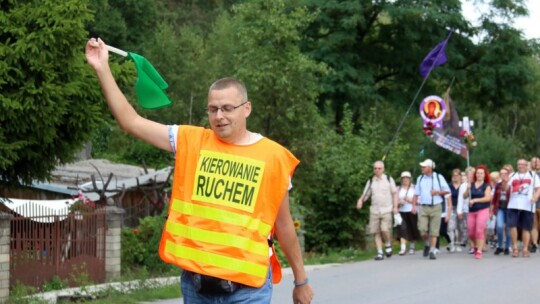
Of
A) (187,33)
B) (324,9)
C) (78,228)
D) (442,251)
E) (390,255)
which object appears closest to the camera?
(78,228)

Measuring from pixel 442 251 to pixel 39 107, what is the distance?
11.8 metres

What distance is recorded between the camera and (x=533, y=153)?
6750 centimetres

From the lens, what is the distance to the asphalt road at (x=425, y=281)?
14344mm

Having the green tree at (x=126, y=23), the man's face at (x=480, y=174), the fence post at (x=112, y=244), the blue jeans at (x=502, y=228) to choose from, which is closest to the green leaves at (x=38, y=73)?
the fence post at (x=112, y=244)

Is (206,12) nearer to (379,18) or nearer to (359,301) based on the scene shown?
(379,18)

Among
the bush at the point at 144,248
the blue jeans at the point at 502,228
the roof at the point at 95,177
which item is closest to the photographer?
the bush at the point at 144,248

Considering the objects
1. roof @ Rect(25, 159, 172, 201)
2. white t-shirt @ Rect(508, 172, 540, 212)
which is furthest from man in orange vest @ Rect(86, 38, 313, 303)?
roof @ Rect(25, 159, 172, 201)

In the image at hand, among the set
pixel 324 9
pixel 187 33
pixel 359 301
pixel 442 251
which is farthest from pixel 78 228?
pixel 187 33

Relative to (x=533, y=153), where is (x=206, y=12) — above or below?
above

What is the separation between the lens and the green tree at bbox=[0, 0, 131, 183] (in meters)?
14.7

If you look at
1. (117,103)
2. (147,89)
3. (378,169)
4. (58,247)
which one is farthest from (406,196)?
(117,103)

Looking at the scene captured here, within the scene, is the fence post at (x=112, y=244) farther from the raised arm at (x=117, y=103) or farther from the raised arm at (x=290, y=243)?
the raised arm at (x=117, y=103)

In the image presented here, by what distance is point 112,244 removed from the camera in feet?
60.6

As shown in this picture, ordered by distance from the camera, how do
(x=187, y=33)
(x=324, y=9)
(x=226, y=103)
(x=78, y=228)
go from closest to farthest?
(x=226, y=103), (x=78, y=228), (x=324, y=9), (x=187, y=33)
